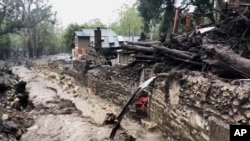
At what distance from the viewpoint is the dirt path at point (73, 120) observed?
9.79 m

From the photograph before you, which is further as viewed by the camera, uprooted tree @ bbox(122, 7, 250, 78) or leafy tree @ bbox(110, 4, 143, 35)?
leafy tree @ bbox(110, 4, 143, 35)

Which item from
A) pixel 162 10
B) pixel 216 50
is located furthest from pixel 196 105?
pixel 162 10

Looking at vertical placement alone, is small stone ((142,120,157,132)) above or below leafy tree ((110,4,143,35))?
below

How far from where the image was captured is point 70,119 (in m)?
12.0

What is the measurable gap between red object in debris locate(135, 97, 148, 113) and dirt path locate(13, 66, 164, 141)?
1.93ft

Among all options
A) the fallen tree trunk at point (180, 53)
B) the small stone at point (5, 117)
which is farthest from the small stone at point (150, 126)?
the small stone at point (5, 117)

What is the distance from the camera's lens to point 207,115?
6219 mm

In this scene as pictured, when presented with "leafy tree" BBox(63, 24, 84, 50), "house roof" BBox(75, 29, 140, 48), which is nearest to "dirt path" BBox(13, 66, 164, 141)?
"house roof" BBox(75, 29, 140, 48)

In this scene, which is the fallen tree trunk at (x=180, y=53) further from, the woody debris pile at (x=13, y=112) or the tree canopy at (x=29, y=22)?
the tree canopy at (x=29, y=22)

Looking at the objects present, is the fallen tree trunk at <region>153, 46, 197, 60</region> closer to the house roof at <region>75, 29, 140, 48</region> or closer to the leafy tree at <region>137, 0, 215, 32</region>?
the leafy tree at <region>137, 0, 215, 32</region>

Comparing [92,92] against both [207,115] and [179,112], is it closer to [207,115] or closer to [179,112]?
[179,112]

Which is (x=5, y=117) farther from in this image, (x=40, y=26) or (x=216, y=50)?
(x=40, y=26)

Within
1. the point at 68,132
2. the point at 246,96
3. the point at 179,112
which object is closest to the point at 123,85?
the point at 68,132

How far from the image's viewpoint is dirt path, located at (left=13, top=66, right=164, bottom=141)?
32.1ft
